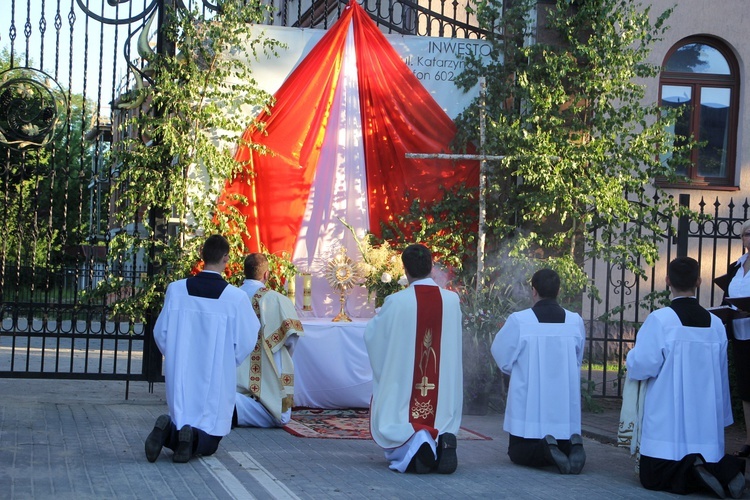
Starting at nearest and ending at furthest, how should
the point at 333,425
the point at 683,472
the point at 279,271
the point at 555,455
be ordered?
1. the point at 683,472
2. the point at 555,455
3. the point at 333,425
4. the point at 279,271

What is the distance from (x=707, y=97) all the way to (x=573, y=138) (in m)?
5.54

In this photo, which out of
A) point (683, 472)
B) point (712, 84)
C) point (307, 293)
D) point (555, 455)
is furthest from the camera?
point (712, 84)

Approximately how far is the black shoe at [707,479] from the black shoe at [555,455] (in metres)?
0.94

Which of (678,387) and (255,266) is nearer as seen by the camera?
(678,387)

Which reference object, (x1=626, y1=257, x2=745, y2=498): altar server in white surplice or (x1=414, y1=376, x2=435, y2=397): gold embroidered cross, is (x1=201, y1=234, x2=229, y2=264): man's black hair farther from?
(x1=626, y1=257, x2=745, y2=498): altar server in white surplice

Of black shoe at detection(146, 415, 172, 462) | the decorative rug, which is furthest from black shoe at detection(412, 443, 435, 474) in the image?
black shoe at detection(146, 415, 172, 462)

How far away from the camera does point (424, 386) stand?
7.48 m

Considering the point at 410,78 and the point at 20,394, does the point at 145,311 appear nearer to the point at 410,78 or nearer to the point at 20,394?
the point at 20,394

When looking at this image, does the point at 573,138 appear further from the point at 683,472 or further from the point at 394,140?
the point at 683,472

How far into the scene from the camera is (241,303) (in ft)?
25.4

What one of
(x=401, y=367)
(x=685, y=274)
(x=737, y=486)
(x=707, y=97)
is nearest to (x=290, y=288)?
(x=401, y=367)

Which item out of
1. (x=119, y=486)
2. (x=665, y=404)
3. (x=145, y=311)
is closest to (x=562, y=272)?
(x=665, y=404)

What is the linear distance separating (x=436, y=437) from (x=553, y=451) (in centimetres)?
88

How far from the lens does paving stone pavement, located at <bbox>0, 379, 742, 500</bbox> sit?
20.9 feet
